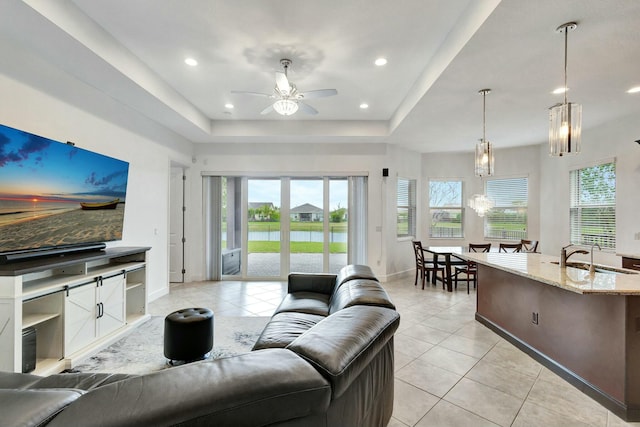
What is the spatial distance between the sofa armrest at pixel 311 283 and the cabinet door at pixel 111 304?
191 cm

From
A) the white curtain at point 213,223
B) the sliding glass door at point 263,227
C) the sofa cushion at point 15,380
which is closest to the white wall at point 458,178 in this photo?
the sliding glass door at point 263,227

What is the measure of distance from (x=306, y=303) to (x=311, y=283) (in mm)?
544

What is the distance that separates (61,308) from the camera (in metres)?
2.62

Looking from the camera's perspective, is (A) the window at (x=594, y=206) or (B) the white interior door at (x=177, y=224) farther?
(B) the white interior door at (x=177, y=224)

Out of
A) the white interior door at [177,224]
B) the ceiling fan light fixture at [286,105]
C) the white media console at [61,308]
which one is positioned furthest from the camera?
the white interior door at [177,224]

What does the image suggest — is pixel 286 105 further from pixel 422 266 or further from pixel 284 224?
pixel 422 266

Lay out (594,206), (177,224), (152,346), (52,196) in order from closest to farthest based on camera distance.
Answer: (52,196) < (152,346) < (594,206) < (177,224)

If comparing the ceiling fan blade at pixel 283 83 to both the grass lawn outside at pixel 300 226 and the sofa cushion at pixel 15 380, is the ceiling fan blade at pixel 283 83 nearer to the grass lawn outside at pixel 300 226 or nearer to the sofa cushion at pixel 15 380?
the sofa cushion at pixel 15 380

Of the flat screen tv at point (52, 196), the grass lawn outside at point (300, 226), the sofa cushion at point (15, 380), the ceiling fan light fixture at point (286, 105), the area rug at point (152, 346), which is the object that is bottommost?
the area rug at point (152, 346)

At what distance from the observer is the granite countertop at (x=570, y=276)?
2105mm

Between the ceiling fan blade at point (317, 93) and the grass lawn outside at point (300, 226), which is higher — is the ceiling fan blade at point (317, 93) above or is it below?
above

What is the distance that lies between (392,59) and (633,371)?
3483 mm

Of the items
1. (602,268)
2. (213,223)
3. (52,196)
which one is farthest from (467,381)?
(213,223)

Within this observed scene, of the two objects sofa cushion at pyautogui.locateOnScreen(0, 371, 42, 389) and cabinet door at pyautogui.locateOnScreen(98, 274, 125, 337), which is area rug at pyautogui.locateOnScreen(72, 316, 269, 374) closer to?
cabinet door at pyautogui.locateOnScreen(98, 274, 125, 337)
